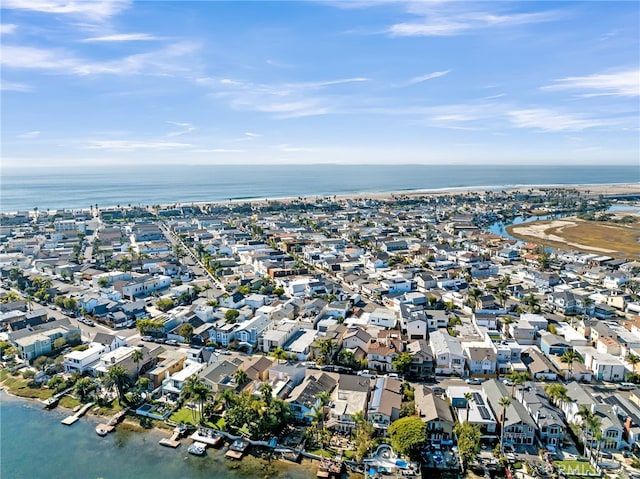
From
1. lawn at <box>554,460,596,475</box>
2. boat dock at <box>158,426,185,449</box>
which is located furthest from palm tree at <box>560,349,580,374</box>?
boat dock at <box>158,426,185,449</box>

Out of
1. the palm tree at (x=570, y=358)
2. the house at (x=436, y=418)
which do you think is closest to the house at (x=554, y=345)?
the palm tree at (x=570, y=358)

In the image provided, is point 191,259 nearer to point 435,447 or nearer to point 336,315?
point 336,315

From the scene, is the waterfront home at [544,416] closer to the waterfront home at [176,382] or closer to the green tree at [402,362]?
the green tree at [402,362]

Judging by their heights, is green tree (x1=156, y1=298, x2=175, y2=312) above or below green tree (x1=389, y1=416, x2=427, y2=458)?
above

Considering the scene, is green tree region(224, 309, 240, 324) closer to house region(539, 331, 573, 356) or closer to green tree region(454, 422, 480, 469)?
green tree region(454, 422, 480, 469)

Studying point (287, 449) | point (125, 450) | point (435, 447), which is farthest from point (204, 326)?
point (435, 447)

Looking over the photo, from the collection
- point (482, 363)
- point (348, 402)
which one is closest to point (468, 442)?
point (348, 402)
